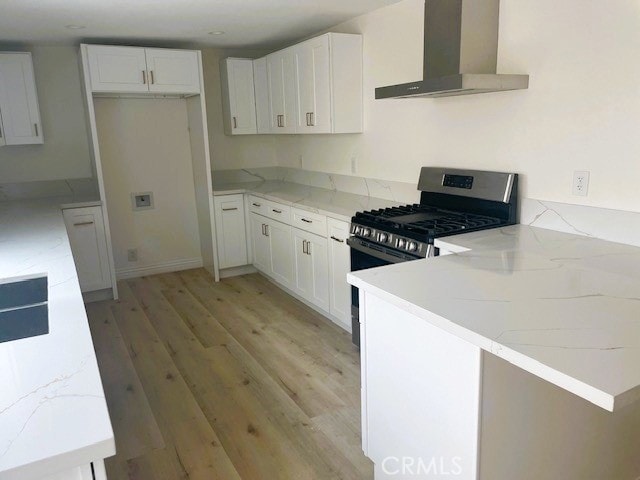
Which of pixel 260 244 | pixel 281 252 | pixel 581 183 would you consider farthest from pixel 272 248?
pixel 581 183

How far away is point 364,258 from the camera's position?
305 centimetres

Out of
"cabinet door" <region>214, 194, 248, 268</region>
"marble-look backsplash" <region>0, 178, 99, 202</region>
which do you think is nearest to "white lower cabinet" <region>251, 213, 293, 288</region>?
"cabinet door" <region>214, 194, 248, 268</region>

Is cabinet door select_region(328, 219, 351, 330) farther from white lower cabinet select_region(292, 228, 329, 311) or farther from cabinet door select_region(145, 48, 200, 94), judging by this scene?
cabinet door select_region(145, 48, 200, 94)

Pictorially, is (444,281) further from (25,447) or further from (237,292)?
(237,292)

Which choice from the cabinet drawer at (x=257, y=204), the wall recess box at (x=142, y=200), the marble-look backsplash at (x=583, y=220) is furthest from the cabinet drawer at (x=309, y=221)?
the wall recess box at (x=142, y=200)

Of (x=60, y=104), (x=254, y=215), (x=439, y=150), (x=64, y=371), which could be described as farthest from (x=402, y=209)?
(x=60, y=104)

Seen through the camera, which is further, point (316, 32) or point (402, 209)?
point (316, 32)

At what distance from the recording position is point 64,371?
1255 mm

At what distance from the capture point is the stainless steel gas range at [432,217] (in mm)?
2637

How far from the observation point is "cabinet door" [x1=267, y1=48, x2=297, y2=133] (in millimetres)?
4355

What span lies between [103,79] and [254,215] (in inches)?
68.8

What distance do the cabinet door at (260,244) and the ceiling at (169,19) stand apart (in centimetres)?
166

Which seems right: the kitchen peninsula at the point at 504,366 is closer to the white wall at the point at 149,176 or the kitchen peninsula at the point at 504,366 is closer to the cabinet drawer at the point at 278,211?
the cabinet drawer at the point at 278,211

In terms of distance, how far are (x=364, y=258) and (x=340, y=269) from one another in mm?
444
